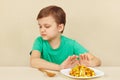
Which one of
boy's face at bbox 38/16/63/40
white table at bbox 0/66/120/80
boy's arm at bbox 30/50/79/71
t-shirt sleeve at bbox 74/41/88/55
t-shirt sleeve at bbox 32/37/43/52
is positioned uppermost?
boy's face at bbox 38/16/63/40

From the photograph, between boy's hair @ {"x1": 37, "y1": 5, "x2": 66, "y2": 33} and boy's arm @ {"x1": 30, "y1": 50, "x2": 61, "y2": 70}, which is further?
boy's hair @ {"x1": 37, "y1": 5, "x2": 66, "y2": 33}

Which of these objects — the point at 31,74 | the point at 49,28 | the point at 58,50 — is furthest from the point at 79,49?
the point at 31,74

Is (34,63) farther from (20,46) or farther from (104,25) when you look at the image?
(104,25)

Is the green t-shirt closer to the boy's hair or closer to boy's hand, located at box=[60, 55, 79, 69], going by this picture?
the boy's hair

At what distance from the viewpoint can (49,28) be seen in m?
1.40

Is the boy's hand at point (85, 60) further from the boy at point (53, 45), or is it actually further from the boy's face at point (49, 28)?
the boy's face at point (49, 28)

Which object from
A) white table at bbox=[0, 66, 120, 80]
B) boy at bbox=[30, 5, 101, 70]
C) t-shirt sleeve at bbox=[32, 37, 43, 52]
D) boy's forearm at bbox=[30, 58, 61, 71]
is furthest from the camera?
t-shirt sleeve at bbox=[32, 37, 43, 52]

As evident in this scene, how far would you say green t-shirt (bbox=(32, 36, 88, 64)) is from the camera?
1.48 meters

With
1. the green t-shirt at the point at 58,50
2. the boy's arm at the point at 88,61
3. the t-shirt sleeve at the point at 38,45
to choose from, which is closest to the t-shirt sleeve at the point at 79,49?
the green t-shirt at the point at 58,50

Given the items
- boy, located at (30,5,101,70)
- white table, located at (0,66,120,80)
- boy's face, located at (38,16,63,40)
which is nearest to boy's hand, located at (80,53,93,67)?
boy, located at (30,5,101,70)

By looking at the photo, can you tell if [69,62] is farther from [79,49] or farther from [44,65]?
[79,49]

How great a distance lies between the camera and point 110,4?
1840mm

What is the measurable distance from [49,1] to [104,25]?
43 centimetres

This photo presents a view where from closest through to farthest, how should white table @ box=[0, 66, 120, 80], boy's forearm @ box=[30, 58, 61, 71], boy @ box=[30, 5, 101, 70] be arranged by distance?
1. white table @ box=[0, 66, 120, 80]
2. boy's forearm @ box=[30, 58, 61, 71]
3. boy @ box=[30, 5, 101, 70]
